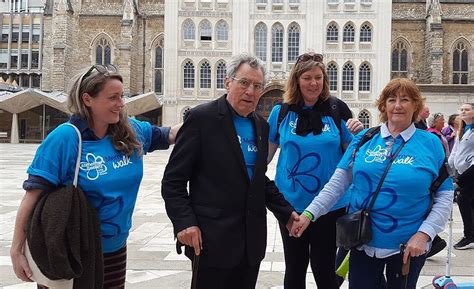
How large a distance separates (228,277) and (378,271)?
928 mm

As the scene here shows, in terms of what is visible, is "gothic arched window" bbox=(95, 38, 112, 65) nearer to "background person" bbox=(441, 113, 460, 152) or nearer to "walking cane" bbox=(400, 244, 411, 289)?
"background person" bbox=(441, 113, 460, 152)

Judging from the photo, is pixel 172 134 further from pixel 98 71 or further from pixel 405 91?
pixel 405 91

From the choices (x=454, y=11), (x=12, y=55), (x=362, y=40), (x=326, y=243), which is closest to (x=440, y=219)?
(x=326, y=243)

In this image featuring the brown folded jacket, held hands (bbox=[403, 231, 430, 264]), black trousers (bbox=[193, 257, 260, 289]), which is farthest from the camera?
black trousers (bbox=[193, 257, 260, 289])

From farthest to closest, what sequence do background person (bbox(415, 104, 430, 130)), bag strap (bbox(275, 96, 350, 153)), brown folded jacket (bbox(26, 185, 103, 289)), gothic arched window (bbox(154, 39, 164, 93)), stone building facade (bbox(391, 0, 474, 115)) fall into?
gothic arched window (bbox(154, 39, 164, 93))
stone building facade (bbox(391, 0, 474, 115))
bag strap (bbox(275, 96, 350, 153))
background person (bbox(415, 104, 430, 130))
brown folded jacket (bbox(26, 185, 103, 289))

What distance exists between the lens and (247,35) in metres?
35.0

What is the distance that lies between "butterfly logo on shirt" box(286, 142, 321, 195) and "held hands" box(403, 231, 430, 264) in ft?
3.00

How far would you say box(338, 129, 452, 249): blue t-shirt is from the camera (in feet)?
9.59

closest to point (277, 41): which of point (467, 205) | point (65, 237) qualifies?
point (467, 205)

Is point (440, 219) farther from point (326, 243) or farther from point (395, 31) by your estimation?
point (395, 31)

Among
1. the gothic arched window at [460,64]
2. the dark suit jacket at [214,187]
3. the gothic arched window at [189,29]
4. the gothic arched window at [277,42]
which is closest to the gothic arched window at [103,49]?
the gothic arched window at [189,29]

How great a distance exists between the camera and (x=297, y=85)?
3.77 metres

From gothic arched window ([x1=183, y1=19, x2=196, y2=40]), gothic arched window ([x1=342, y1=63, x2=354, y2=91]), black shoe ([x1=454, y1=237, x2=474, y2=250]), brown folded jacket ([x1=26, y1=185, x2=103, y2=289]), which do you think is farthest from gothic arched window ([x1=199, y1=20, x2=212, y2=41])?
brown folded jacket ([x1=26, y1=185, x2=103, y2=289])

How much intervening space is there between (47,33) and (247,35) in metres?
19.1
